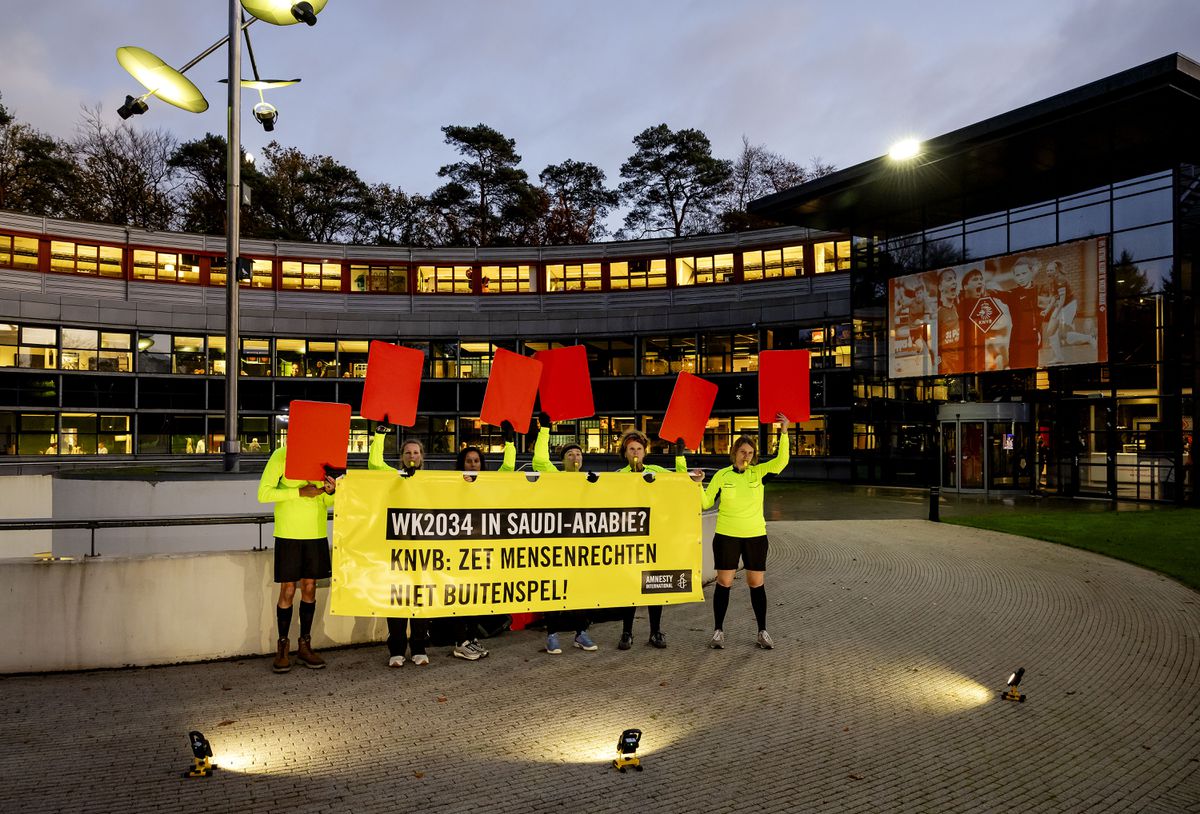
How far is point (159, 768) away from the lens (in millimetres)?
4566

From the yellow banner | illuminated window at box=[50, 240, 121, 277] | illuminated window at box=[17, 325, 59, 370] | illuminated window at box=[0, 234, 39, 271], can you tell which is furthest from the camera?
illuminated window at box=[50, 240, 121, 277]

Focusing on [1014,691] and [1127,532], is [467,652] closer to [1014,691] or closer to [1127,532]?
[1014,691]

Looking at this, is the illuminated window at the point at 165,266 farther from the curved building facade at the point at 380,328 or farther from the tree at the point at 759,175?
the tree at the point at 759,175

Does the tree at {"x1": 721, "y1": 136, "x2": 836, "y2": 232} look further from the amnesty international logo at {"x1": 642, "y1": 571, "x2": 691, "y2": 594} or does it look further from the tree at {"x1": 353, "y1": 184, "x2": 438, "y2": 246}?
the amnesty international logo at {"x1": 642, "y1": 571, "x2": 691, "y2": 594}

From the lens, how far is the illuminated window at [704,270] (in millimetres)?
38406

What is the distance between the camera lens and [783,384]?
7.62m

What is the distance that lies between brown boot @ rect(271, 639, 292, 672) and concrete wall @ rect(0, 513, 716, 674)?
0.56 meters

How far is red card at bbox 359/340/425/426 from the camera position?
6.59 metres

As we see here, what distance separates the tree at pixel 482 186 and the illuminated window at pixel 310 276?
24.8m

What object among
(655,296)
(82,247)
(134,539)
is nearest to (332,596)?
(134,539)

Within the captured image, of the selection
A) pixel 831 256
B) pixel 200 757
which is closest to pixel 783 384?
pixel 200 757

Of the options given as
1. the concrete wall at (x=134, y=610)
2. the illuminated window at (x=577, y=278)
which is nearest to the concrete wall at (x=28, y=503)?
the concrete wall at (x=134, y=610)

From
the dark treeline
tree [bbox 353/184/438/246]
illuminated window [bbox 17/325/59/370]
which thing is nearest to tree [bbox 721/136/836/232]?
the dark treeline

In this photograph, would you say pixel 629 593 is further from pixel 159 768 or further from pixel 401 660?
pixel 159 768
